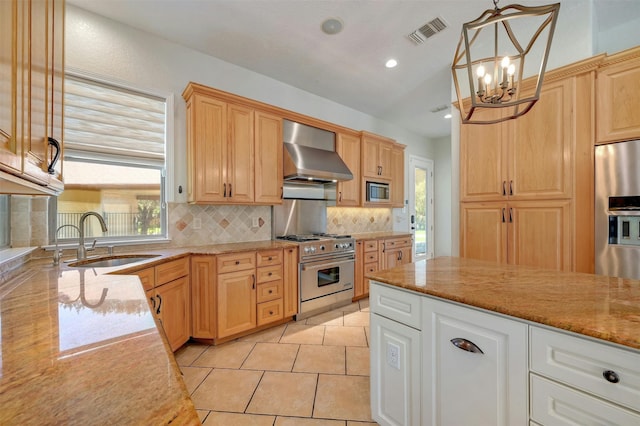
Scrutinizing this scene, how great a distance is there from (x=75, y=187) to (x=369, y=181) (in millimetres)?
3474

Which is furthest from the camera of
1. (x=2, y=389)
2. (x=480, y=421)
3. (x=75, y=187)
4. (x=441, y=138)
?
(x=441, y=138)

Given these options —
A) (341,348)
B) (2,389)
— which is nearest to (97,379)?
(2,389)

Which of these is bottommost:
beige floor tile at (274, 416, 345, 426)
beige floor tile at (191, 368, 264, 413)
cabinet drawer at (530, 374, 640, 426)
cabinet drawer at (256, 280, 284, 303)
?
beige floor tile at (274, 416, 345, 426)

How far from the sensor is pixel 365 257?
386 cm

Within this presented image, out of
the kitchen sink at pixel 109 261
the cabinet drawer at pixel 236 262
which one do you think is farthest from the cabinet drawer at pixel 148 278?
the cabinet drawer at pixel 236 262

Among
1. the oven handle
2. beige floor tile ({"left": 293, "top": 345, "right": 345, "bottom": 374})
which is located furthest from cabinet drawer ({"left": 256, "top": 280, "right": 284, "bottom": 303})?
beige floor tile ({"left": 293, "top": 345, "right": 345, "bottom": 374})

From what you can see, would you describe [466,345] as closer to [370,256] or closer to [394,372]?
[394,372]

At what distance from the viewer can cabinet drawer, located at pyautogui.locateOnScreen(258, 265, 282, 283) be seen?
2805mm

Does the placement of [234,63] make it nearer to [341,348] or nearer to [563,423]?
[341,348]

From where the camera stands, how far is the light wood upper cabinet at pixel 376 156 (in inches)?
165

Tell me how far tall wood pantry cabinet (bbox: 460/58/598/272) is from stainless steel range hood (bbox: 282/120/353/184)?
1518mm

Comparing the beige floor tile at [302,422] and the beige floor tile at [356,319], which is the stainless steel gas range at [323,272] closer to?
the beige floor tile at [356,319]

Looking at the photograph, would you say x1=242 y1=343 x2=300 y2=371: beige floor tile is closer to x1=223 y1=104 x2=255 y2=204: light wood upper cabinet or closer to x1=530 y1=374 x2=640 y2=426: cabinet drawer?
x1=223 y1=104 x2=255 y2=204: light wood upper cabinet

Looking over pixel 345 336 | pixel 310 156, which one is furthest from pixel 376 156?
pixel 345 336
